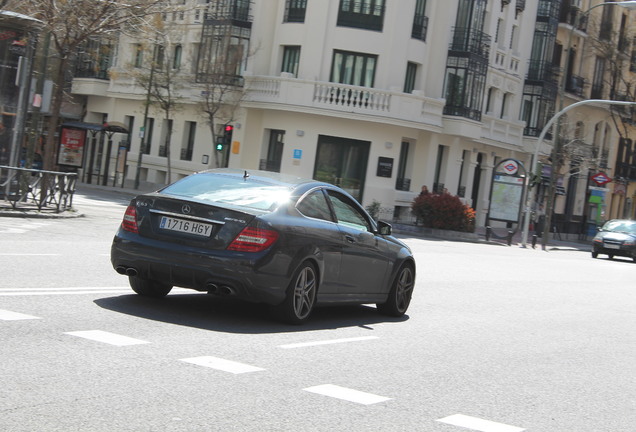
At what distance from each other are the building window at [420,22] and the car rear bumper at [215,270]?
37.8 meters

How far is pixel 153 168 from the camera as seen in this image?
5138 cm

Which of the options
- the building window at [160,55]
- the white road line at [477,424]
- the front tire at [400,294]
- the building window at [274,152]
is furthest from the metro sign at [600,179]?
the white road line at [477,424]

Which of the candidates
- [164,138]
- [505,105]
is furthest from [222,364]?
[505,105]

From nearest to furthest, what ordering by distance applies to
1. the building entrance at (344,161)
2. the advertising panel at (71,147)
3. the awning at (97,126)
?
the advertising panel at (71,147), the awning at (97,126), the building entrance at (344,161)

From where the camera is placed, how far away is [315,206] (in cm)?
1036

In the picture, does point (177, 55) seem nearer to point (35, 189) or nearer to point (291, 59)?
point (291, 59)

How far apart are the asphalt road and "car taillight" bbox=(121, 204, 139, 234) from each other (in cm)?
76

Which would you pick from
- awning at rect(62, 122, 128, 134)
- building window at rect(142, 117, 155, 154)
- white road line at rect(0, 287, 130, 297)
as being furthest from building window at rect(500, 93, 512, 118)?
white road line at rect(0, 287, 130, 297)

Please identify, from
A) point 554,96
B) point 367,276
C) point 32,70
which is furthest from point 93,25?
point 554,96

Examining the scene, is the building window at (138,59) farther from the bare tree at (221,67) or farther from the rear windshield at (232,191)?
the rear windshield at (232,191)

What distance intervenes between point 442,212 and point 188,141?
15308mm

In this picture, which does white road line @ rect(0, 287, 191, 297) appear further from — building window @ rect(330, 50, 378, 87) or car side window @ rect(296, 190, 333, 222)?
building window @ rect(330, 50, 378, 87)

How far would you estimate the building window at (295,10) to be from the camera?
45.6 m

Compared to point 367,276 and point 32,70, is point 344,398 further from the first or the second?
point 32,70
